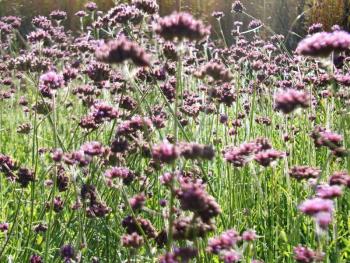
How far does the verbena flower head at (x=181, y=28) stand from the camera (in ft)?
6.29

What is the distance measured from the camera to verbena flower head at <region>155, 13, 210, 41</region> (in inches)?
75.5

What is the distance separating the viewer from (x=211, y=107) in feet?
13.3

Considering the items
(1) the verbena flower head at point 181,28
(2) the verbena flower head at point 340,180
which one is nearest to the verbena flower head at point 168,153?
(1) the verbena flower head at point 181,28

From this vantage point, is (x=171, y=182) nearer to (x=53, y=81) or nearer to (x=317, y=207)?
(x=317, y=207)

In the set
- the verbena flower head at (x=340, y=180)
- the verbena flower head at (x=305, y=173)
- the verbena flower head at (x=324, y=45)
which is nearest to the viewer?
the verbena flower head at (x=340, y=180)

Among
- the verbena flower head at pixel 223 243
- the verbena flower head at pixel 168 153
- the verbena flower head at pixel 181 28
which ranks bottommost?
the verbena flower head at pixel 223 243

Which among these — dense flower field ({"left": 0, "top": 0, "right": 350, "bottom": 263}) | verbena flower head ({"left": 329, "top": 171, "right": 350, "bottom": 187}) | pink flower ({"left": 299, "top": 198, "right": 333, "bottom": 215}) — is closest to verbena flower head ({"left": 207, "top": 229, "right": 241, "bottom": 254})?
dense flower field ({"left": 0, "top": 0, "right": 350, "bottom": 263})

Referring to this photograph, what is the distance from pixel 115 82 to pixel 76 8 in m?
15.0

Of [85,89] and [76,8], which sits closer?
[85,89]

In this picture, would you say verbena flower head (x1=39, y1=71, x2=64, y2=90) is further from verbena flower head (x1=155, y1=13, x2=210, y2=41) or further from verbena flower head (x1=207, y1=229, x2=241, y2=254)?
verbena flower head (x1=207, y1=229, x2=241, y2=254)

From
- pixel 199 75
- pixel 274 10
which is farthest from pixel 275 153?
pixel 274 10

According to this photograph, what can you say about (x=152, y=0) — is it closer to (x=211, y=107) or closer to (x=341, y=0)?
(x=211, y=107)

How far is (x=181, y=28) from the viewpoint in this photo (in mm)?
1923

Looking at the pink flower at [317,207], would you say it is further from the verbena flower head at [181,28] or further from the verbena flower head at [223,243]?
the verbena flower head at [181,28]
